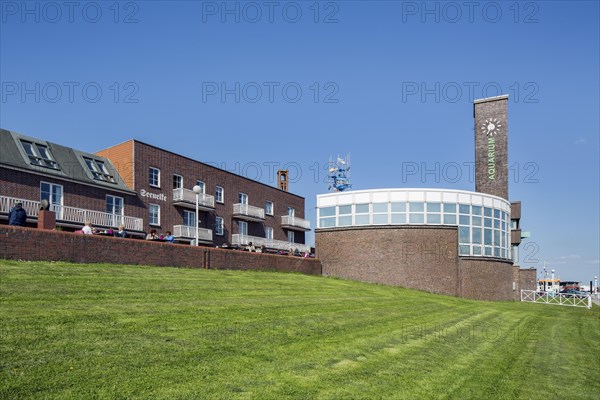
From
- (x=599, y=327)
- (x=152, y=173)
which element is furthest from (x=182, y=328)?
(x=152, y=173)

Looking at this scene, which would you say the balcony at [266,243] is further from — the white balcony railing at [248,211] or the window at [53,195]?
the window at [53,195]

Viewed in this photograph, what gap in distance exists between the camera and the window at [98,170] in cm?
2902

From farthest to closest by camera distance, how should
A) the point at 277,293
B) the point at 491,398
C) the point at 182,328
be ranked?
the point at 277,293, the point at 182,328, the point at 491,398

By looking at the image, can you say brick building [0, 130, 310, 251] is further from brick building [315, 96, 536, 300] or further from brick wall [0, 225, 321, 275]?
brick building [315, 96, 536, 300]

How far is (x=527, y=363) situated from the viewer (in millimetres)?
10328

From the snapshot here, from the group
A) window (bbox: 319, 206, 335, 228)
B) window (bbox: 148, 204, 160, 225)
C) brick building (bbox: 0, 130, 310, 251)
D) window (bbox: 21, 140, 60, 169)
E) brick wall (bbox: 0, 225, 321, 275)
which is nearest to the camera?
brick wall (bbox: 0, 225, 321, 275)

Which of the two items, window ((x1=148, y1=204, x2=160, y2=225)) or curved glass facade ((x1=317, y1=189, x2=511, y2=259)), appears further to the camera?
window ((x1=148, y1=204, x2=160, y2=225))

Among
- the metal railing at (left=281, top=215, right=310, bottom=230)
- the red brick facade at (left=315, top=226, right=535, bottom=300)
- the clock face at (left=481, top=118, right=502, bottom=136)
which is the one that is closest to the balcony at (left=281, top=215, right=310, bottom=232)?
the metal railing at (left=281, top=215, right=310, bottom=230)

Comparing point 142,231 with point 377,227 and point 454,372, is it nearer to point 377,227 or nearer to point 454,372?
point 377,227

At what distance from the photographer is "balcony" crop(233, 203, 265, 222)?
130 ft

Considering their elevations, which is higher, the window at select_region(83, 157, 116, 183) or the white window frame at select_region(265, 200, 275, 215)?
the window at select_region(83, 157, 116, 183)

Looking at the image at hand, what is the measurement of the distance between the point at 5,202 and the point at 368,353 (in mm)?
21626

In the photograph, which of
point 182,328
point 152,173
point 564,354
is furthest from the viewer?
point 152,173

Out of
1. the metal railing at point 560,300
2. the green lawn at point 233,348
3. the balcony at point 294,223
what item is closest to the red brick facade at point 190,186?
the balcony at point 294,223
